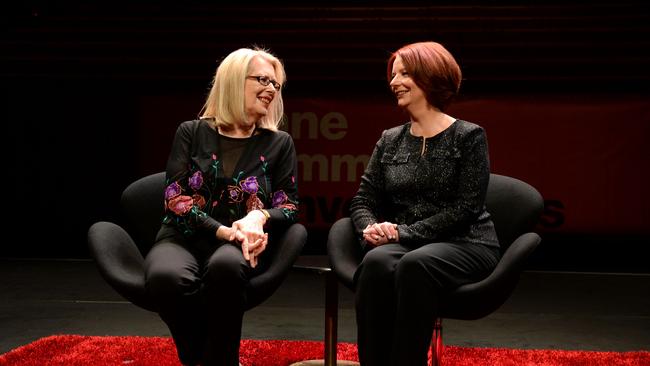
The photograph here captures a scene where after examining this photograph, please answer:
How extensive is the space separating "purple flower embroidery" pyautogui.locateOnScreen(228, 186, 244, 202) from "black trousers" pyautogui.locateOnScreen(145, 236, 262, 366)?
260 mm

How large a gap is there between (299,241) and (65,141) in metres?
4.28

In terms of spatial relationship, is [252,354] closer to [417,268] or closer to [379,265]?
[379,265]

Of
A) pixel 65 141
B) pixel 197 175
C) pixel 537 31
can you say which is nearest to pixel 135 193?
pixel 197 175

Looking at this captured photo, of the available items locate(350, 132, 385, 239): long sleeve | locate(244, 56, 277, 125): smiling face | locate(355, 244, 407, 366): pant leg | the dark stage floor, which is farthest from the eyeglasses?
the dark stage floor

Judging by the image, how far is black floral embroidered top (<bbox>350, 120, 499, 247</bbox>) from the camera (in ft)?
8.57

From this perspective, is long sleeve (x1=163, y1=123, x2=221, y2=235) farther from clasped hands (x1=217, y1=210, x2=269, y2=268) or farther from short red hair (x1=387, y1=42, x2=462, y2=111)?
short red hair (x1=387, y1=42, x2=462, y2=111)

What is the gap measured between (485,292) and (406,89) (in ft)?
2.73

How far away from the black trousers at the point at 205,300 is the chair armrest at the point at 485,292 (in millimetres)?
722

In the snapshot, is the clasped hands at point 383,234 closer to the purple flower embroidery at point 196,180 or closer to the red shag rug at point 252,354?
the purple flower embroidery at point 196,180

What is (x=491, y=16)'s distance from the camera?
6.73 metres

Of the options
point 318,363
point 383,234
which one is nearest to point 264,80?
point 383,234

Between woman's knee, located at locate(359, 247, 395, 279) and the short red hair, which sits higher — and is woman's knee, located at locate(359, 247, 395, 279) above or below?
below

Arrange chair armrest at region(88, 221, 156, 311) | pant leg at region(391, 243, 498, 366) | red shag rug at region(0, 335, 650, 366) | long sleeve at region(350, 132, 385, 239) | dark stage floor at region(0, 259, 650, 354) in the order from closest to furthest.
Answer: pant leg at region(391, 243, 498, 366) → chair armrest at region(88, 221, 156, 311) → long sleeve at region(350, 132, 385, 239) → red shag rug at region(0, 335, 650, 366) → dark stage floor at region(0, 259, 650, 354)

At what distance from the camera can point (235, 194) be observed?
2734 mm
